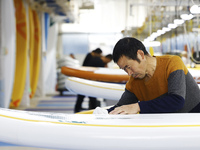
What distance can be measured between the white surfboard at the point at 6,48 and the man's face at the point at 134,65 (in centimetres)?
382

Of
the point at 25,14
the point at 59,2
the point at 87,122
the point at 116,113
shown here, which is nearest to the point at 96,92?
the point at 116,113

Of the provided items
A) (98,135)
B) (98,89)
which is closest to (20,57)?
(98,89)

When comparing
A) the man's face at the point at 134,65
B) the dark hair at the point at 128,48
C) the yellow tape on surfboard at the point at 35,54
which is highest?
the dark hair at the point at 128,48

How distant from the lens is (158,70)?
1.83m

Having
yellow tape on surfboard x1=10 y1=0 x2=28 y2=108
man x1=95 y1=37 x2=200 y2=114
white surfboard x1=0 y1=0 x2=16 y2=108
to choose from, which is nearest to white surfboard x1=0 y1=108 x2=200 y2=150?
man x1=95 y1=37 x2=200 y2=114

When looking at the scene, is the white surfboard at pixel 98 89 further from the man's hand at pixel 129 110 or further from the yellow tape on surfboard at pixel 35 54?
the yellow tape on surfboard at pixel 35 54

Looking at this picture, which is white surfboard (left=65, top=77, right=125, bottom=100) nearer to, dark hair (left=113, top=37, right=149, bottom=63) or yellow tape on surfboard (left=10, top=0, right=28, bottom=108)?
dark hair (left=113, top=37, right=149, bottom=63)

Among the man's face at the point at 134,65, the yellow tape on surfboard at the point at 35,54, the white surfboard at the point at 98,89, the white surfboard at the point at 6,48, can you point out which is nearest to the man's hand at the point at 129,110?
the man's face at the point at 134,65

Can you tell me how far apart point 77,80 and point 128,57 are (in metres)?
1.77

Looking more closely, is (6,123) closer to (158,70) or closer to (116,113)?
(116,113)

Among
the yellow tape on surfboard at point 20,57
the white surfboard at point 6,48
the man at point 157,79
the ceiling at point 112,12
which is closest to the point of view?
the man at point 157,79

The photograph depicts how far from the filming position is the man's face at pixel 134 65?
176 centimetres

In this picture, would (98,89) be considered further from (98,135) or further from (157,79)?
(98,135)

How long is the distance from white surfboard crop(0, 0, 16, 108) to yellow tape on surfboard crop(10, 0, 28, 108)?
3.60ft
